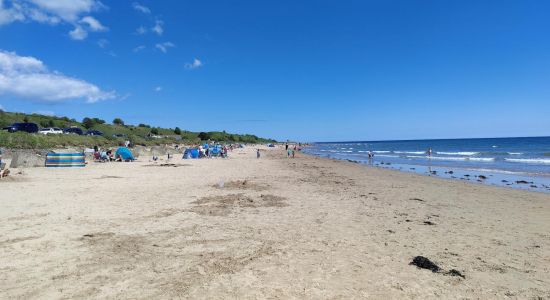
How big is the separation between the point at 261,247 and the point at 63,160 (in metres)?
18.3

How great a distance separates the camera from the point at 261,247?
5.58 meters

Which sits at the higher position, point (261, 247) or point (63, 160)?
point (63, 160)

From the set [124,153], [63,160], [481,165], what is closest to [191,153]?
[124,153]

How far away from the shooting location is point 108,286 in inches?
158

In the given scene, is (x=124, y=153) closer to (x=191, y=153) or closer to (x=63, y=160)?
(x=63, y=160)

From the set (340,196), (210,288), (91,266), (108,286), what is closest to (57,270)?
(91,266)

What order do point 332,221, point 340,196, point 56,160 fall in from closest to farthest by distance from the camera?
1. point 332,221
2. point 340,196
3. point 56,160

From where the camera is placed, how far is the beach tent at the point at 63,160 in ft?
63.3

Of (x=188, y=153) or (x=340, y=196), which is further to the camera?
(x=188, y=153)

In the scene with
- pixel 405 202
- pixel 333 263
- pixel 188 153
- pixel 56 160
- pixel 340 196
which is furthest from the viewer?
pixel 188 153

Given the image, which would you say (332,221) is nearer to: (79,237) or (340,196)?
(340,196)

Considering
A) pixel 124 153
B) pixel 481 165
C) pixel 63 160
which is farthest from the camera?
pixel 481 165

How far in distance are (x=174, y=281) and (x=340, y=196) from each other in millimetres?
7877

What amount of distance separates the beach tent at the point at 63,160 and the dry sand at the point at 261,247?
1038 cm
